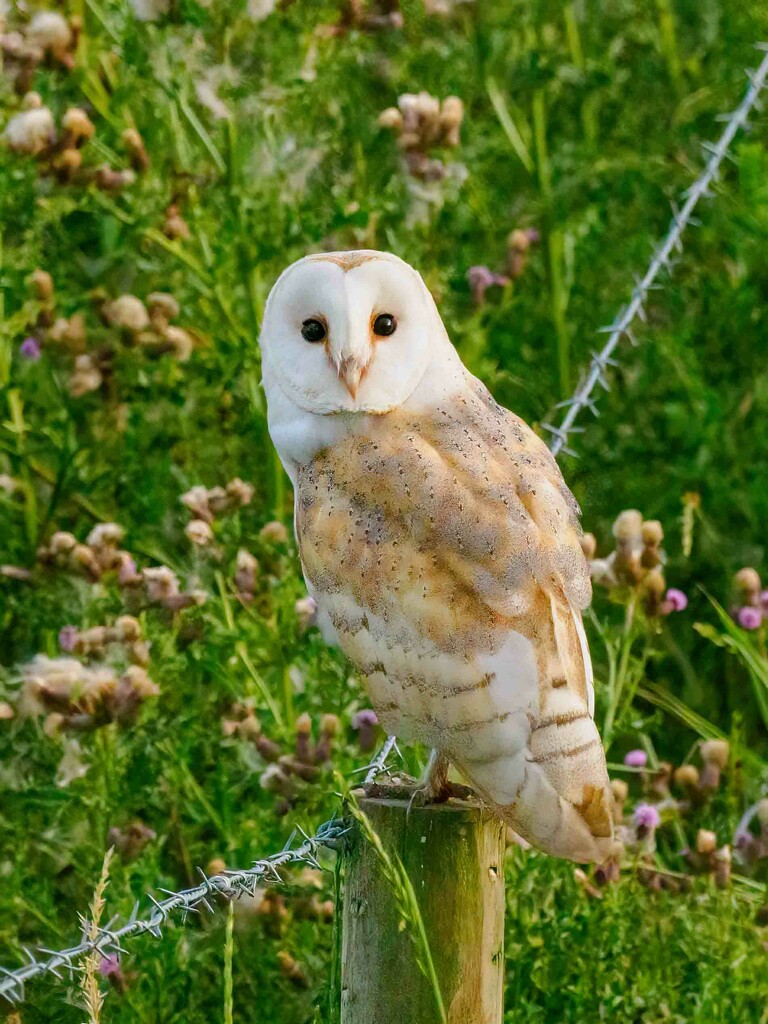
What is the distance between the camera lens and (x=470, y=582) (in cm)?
201

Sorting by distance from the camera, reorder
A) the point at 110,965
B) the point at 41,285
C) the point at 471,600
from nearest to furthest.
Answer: the point at 471,600
the point at 110,965
the point at 41,285

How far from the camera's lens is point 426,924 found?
6.01 feet

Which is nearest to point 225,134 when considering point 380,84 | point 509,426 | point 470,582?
point 380,84

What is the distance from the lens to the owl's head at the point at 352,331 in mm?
2146

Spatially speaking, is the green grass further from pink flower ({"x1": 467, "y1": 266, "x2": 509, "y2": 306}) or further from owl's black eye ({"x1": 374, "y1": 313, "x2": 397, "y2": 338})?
Answer: owl's black eye ({"x1": 374, "y1": 313, "x2": 397, "y2": 338})

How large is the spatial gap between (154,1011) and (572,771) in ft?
3.36

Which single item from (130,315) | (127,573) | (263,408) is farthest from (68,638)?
(130,315)

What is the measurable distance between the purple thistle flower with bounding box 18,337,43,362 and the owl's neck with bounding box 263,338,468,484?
1.41 metres

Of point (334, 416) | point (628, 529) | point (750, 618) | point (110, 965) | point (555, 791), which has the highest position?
point (334, 416)

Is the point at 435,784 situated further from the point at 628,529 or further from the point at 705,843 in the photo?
the point at 628,529

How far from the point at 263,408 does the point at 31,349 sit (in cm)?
61

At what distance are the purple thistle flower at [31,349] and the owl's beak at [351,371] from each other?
5.18ft

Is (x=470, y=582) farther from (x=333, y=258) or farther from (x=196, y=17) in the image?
(x=196, y=17)

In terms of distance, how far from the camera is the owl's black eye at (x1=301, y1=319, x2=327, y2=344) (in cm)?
222
